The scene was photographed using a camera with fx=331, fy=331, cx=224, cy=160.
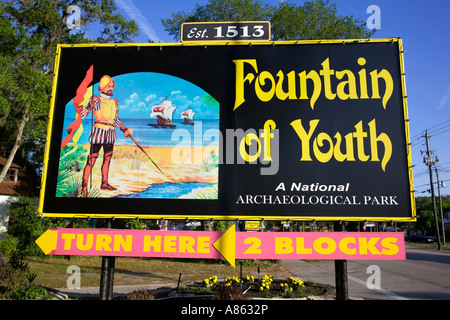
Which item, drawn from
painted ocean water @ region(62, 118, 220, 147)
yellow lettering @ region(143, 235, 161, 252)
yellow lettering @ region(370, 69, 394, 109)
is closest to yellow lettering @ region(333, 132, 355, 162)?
yellow lettering @ region(370, 69, 394, 109)

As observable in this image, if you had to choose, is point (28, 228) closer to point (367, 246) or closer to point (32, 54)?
point (32, 54)

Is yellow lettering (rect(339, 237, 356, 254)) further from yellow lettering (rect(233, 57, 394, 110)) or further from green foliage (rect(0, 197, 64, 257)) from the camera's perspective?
green foliage (rect(0, 197, 64, 257))

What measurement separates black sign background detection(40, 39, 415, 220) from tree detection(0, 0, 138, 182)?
35.3 ft

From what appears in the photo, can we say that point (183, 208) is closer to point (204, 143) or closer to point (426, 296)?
point (204, 143)

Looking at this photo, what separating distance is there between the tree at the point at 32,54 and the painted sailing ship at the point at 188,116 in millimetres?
12061

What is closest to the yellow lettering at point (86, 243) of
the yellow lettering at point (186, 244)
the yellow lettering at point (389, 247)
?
the yellow lettering at point (186, 244)

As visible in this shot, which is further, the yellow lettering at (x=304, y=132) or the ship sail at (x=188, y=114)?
the ship sail at (x=188, y=114)

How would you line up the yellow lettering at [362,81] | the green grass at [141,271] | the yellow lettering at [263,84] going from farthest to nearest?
the green grass at [141,271] < the yellow lettering at [263,84] < the yellow lettering at [362,81]

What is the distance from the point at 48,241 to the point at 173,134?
3214mm

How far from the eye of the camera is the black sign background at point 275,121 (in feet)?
21.2

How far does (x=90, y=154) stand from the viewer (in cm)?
702

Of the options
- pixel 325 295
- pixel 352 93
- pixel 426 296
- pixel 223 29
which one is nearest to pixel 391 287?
pixel 426 296

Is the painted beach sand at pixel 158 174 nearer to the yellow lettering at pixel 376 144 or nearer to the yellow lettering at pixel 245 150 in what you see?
the yellow lettering at pixel 245 150

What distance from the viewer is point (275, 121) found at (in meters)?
6.82
